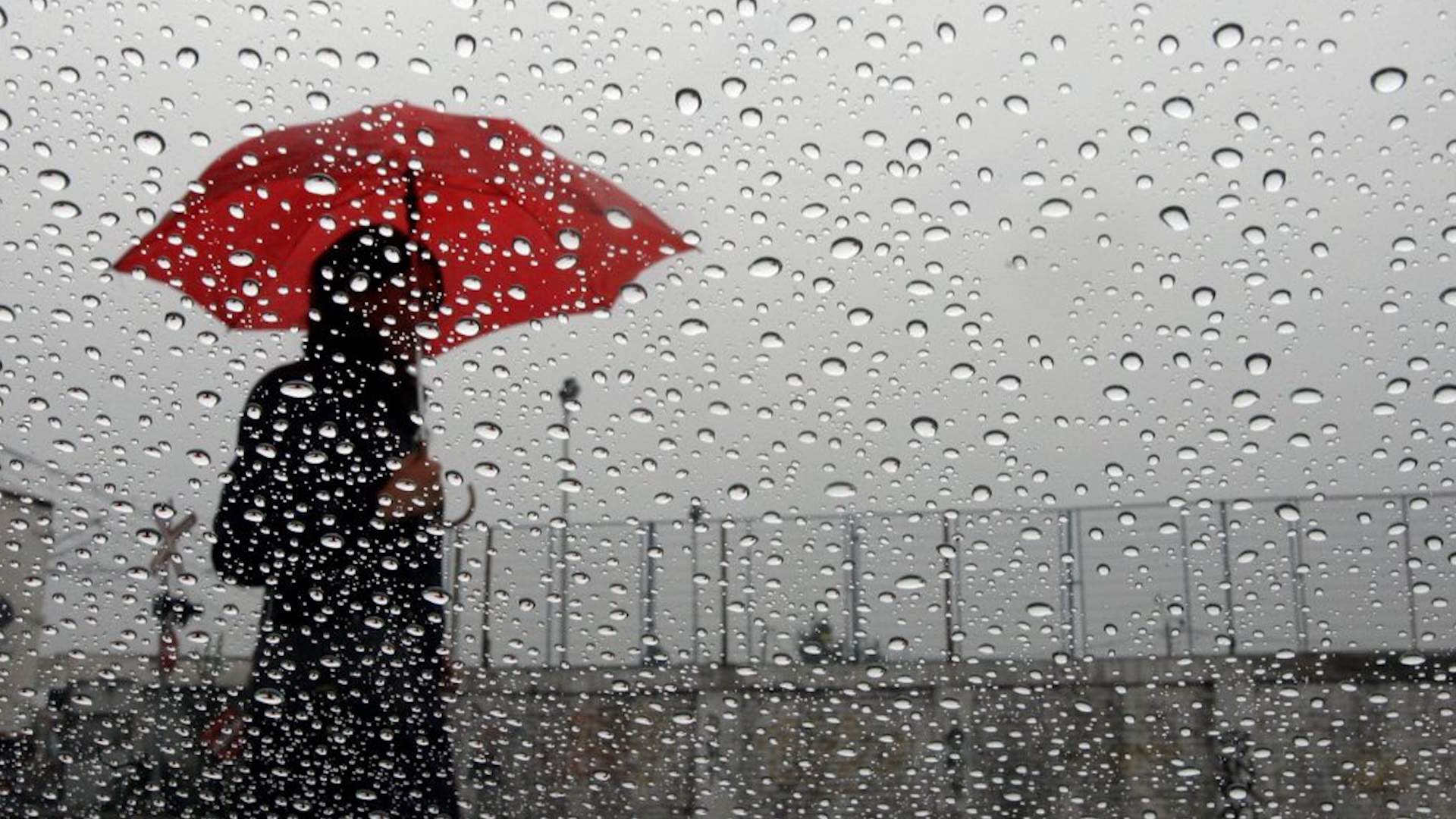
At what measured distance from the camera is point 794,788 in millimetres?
1364

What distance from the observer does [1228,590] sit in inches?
49.8

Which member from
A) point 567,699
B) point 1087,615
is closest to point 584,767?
point 567,699

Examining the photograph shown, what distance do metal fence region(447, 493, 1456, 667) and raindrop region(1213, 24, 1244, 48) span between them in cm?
42

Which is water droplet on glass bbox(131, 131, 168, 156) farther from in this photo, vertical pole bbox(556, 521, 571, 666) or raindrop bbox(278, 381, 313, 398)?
vertical pole bbox(556, 521, 571, 666)

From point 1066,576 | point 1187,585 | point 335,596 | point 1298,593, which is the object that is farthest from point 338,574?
point 1298,593

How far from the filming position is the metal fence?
1.23 metres

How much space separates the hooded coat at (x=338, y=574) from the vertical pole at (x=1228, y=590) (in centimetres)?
76

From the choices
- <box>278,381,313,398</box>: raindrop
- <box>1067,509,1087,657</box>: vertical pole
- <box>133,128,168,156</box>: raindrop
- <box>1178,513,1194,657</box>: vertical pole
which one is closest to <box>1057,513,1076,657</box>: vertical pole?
<box>1067,509,1087,657</box>: vertical pole

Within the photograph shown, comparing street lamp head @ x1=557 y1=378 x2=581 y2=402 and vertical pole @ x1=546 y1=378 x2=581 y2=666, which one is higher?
street lamp head @ x1=557 y1=378 x2=581 y2=402

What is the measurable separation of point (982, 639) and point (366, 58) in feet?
2.66

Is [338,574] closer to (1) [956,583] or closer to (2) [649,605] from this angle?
(2) [649,605]

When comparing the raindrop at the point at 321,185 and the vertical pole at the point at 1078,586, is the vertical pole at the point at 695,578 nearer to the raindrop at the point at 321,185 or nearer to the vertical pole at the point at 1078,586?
the vertical pole at the point at 1078,586

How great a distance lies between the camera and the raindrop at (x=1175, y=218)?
1.21 m

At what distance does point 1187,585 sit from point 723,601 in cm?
45
